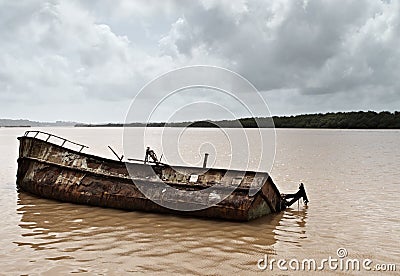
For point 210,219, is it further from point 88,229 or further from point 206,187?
point 88,229

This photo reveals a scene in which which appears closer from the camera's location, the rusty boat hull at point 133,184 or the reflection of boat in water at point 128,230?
the reflection of boat in water at point 128,230

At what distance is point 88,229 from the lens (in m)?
8.68

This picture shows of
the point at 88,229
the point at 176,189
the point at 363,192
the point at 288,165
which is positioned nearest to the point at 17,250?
the point at 88,229

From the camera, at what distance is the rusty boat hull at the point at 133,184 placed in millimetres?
9609

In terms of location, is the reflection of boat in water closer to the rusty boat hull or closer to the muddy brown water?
the muddy brown water

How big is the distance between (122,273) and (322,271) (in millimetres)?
3438

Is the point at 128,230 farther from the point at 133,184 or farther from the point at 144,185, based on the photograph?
the point at 133,184

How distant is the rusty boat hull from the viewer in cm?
961

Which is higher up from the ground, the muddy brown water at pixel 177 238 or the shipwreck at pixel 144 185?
the shipwreck at pixel 144 185

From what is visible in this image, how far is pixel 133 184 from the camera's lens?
10.3 meters

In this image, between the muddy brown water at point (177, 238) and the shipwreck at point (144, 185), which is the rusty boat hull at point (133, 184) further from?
the muddy brown water at point (177, 238)

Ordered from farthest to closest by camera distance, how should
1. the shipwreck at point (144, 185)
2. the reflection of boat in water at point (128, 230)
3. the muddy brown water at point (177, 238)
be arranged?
the shipwreck at point (144, 185) → the reflection of boat in water at point (128, 230) → the muddy brown water at point (177, 238)

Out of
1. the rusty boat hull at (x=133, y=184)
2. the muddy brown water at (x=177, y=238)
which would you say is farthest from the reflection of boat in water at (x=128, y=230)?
the rusty boat hull at (x=133, y=184)

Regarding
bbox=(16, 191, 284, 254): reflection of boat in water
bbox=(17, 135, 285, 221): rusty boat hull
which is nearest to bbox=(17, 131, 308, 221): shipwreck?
bbox=(17, 135, 285, 221): rusty boat hull
